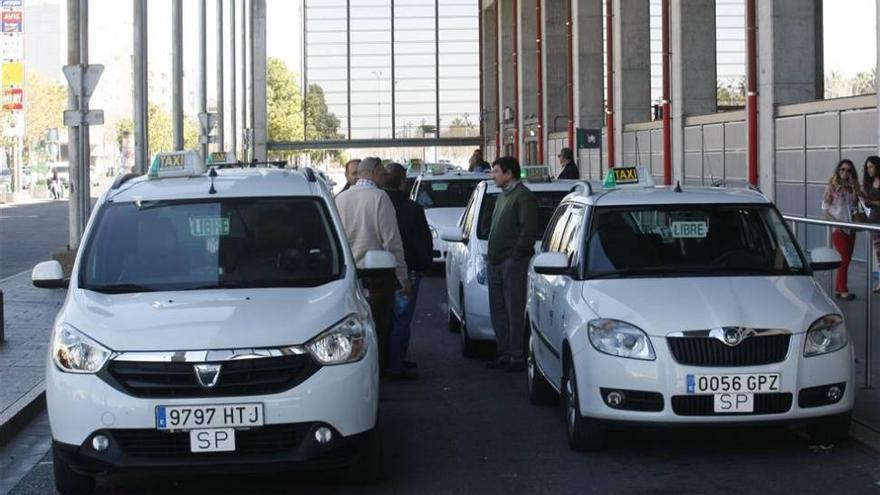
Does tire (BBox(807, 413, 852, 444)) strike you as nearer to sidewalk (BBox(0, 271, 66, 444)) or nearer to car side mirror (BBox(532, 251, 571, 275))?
car side mirror (BBox(532, 251, 571, 275))

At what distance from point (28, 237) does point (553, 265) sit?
3360cm

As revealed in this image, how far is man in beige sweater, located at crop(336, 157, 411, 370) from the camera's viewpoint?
37.5 feet

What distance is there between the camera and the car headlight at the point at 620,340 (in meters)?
8.10

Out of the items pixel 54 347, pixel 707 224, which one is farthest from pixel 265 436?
pixel 707 224

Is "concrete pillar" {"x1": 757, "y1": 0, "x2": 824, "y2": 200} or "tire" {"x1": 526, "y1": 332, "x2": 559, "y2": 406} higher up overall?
"concrete pillar" {"x1": 757, "y1": 0, "x2": 824, "y2": 200}

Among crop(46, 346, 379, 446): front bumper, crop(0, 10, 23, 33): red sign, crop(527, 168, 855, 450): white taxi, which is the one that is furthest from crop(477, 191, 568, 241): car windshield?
crop(0, 10, 23, 33): red sign

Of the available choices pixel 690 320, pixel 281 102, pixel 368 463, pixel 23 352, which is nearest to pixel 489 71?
pixel 281 102

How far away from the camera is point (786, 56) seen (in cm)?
2369

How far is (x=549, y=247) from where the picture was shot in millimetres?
10883

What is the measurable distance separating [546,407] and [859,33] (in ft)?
45.3

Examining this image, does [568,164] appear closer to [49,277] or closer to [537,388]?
[537,388]

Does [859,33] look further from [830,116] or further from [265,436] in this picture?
[265,436]

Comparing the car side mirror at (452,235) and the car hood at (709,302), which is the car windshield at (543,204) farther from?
the car hood at (709,302)

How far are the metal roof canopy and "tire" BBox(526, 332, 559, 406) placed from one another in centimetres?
5575
